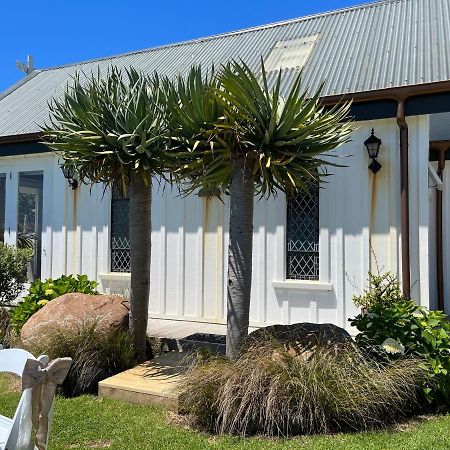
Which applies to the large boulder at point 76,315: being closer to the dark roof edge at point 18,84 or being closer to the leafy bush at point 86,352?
the leafy bush at point 86,352

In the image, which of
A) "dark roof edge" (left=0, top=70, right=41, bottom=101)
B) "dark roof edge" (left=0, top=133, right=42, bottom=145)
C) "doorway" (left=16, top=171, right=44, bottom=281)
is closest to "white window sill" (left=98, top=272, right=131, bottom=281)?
"doorway" (left=16, top=171, right=44, bottom=281)

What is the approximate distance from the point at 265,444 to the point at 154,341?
9.28 feet

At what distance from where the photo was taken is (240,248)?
4.87m

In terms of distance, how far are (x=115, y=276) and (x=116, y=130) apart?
14.2ft

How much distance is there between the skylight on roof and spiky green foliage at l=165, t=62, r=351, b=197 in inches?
178

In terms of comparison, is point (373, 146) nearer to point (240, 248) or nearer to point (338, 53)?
point (338, 53)

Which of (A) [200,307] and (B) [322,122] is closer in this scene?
(B) [322,122]

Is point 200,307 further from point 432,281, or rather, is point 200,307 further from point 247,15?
point 247,15

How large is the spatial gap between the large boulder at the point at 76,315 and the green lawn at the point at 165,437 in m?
1.27

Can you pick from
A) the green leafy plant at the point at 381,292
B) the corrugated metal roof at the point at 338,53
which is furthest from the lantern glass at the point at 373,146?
the green leafy plant at the point at 381,292

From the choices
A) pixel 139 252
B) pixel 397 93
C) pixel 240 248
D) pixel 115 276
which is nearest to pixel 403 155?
pixel 397 93

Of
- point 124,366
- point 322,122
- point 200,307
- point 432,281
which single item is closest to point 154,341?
point 124,366

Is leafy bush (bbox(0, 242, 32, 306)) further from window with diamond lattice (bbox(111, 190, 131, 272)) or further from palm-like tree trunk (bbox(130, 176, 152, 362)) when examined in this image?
palm-like tree trunk (bbox(130, 176, 152, 362))

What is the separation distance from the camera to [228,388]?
3906 mm
